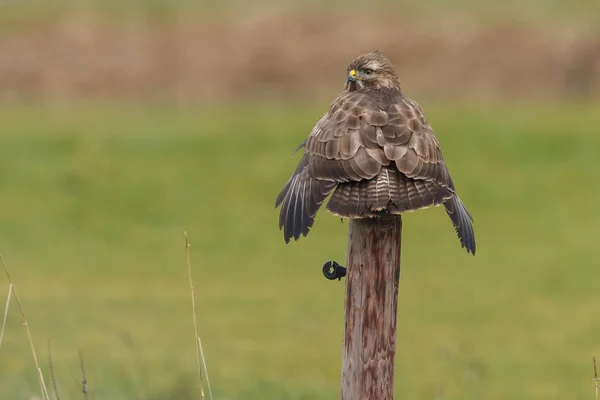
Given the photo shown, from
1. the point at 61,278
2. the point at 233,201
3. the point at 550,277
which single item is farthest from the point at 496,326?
the point at 233,201

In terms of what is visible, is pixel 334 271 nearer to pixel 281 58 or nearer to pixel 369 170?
pixel 369 170

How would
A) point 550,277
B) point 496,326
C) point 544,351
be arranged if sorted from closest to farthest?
1. point 544,351
2. point 496,326
3. point 550,277

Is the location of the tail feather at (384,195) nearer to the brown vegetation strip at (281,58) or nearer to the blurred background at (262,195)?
the blurred background at (262,195)

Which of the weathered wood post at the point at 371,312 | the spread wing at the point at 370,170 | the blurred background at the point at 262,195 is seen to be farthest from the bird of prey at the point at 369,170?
the blurred background at the point at 262,195

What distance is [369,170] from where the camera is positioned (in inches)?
200

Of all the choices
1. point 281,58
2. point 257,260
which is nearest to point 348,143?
point 257,260

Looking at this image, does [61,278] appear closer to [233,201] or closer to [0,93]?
[233,201]

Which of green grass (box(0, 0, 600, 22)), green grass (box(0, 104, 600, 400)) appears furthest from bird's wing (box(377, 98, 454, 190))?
green grass (box(0, 0, 600, 22))

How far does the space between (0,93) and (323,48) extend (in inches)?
287

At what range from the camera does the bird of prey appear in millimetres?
4977

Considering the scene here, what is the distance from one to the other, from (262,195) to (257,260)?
302 centimetres

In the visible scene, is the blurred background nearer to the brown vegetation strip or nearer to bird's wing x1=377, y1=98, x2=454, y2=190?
the brown vegetation strip

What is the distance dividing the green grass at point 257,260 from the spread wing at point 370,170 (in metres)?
3.49

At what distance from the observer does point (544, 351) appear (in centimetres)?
1243
